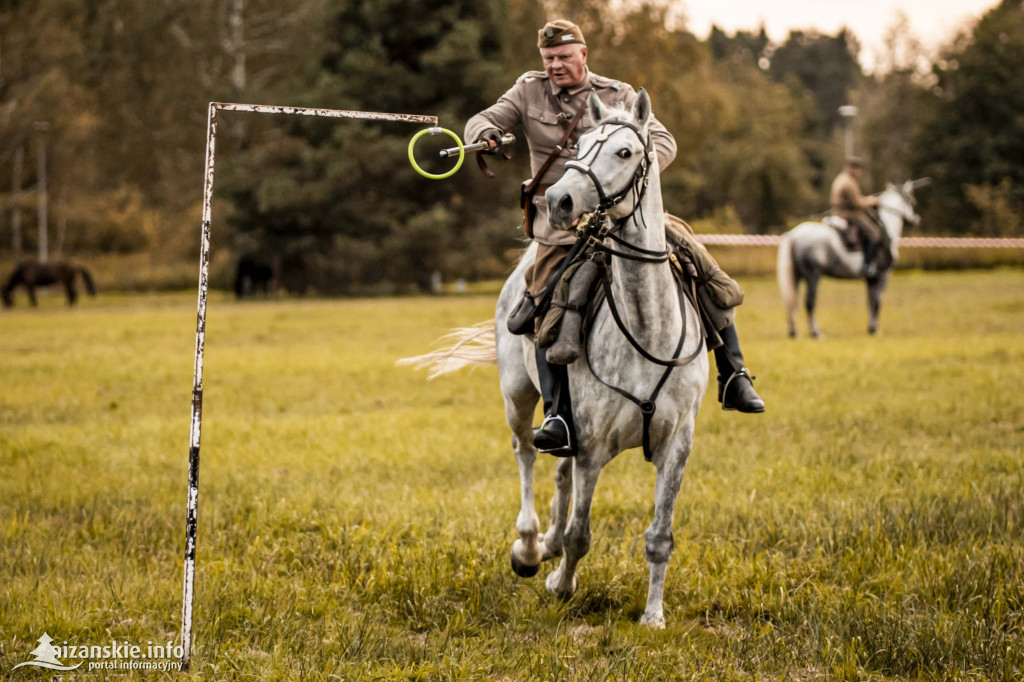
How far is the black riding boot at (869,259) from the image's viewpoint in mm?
19203

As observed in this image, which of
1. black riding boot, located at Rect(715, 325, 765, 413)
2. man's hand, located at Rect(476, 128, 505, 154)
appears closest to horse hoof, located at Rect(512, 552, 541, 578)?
black riding boot, located at Rect(715, 325, 765, 413)

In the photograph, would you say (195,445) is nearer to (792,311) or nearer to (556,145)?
(556,145)

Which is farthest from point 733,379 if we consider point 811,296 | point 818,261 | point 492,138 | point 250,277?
point 250,277

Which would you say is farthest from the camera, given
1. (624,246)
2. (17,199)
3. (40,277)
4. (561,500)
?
(17,199)

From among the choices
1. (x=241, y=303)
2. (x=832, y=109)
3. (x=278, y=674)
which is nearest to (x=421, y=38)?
(x=241, y=303)

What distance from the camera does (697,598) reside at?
539 cm

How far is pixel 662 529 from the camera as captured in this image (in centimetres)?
506

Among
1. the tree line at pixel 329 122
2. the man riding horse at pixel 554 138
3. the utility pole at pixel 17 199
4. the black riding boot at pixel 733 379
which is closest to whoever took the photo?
the man riding horse at pixel 554 138

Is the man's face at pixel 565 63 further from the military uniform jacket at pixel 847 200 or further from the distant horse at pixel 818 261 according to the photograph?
the military uniform jacket at pixel 847 200

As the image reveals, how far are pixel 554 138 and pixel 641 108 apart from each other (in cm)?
101

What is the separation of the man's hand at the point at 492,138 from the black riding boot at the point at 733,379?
161 centimetres

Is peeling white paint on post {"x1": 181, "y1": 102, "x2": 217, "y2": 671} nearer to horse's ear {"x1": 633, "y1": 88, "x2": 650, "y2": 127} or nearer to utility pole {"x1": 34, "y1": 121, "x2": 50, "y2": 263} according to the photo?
horse's ear {"x1": 633, "y1": 88, "x2": 650, "y2": 127}

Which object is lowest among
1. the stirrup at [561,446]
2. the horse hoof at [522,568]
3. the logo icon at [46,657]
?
the logo icon at [46,657]

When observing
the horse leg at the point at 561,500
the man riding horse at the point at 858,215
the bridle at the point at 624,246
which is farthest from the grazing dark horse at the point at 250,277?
the bridle at the point at 624,246
